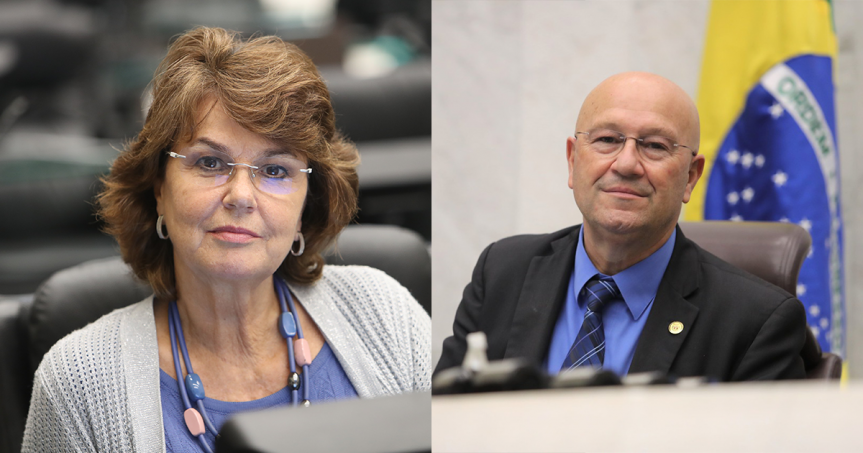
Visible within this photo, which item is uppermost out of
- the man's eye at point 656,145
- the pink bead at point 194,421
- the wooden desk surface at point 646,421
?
the man's eye at point 656,145

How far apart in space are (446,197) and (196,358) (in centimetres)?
64

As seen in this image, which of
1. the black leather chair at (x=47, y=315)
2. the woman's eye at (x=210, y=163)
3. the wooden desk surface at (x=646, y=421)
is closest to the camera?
the wooden desk surface at (x=646, y=421)

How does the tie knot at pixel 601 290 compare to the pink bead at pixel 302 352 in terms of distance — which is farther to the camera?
the pink bead at pixel 302 352

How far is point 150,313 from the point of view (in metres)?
1.14

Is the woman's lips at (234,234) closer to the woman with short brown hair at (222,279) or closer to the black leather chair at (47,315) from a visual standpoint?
the woman with short brown hair at (222,279)

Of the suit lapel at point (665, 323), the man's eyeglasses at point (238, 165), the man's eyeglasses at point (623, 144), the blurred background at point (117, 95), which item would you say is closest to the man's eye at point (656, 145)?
the man's eyeglasses at point (623, 144)

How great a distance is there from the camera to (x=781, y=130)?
0.83 meters

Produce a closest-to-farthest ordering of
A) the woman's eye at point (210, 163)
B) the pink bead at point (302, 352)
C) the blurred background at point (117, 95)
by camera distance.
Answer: the woman's eye at point (210, 163) → the pink bead at point (302, 352) → the blurred background at point (117, 95)

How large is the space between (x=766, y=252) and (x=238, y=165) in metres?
0.62

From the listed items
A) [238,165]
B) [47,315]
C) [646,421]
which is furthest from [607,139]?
[47,315]

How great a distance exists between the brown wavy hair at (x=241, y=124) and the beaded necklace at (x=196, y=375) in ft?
0.19

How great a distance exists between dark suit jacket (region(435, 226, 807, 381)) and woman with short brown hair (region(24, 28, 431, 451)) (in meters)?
0.43

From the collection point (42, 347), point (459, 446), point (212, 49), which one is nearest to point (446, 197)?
point (459, 446)

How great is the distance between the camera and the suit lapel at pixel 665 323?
0.62m
